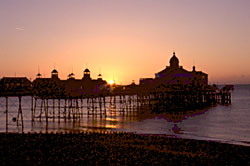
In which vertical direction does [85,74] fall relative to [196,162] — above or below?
above

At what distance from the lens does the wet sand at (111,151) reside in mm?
13492

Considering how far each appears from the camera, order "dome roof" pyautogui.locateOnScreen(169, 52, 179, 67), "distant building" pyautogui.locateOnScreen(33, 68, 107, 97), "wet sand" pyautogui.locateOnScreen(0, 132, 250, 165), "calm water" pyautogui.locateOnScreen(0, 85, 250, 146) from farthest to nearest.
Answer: "dome roof" pyautogui.locateOnScreen(169, 52, 179, 67)
"distant building" pyautogui.locateOnScreen(33, 68, 107, 97)
"calm water" pyautogui.locateOnScreen(0, 85, 250, 146)
"wet sand" pyautogui.locateOnScreen(0, 132, 250, 165)

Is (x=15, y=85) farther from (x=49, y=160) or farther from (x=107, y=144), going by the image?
(x=49, y=160)

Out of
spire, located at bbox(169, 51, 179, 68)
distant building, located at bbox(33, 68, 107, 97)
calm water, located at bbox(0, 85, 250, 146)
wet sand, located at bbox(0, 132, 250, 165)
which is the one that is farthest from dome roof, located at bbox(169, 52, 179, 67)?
wet sand, located at bbox(0, 132, 250, 165)

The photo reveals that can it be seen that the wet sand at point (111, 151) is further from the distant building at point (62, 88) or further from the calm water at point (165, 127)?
the distant building at point (62, 88)

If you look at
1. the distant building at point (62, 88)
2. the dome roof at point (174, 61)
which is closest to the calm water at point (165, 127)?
the distant building at point (62, 88)

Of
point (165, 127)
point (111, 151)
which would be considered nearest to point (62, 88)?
point (165, 127)

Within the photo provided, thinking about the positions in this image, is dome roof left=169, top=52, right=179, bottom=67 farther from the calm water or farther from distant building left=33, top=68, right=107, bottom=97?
the calm water

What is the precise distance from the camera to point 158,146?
56.2 feet

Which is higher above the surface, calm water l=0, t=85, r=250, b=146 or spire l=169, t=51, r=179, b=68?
spire l=169, t=51, r=179, b=68

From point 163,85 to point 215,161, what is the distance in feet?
121

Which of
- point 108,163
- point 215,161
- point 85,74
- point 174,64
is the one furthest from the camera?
point 85,74

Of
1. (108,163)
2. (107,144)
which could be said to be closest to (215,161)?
(108,163)

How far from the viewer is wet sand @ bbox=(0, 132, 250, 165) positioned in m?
13.5
